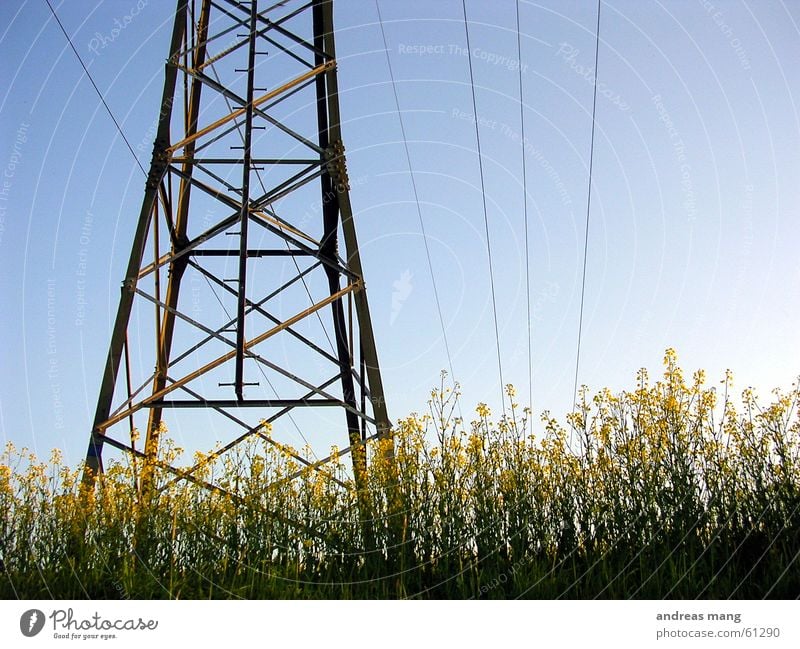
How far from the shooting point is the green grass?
189 inches

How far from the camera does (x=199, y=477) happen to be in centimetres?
565

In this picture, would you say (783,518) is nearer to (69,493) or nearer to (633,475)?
(633,475)

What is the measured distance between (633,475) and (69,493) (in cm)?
388

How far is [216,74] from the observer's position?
857 cm

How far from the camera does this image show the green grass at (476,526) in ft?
15.7

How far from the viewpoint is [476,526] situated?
5090mm
